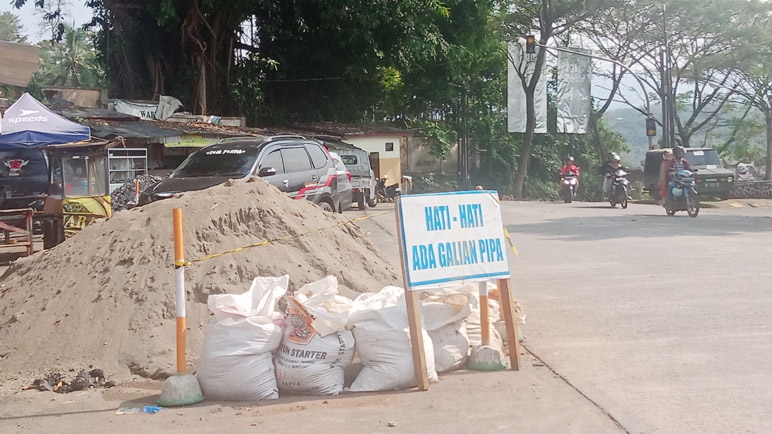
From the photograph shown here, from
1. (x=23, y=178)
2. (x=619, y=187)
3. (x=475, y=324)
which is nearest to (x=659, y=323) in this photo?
(x=475, y=324)

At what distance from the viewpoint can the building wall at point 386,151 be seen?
34469 millimetres

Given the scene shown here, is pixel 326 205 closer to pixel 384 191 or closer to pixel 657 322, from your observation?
pixel 657 322

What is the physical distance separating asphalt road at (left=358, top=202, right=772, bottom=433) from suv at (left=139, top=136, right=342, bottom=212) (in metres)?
1.55

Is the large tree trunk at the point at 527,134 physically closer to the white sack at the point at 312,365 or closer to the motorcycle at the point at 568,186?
the motorcycle at the point at 568,186

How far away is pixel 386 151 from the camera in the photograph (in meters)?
35.8

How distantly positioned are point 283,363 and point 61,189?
11.5 m

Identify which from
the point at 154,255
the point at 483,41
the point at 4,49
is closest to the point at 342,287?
the point at 154,255

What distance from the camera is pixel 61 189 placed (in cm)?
1555

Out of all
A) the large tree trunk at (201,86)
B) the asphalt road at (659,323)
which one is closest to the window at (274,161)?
the asphalt road at (659,323)

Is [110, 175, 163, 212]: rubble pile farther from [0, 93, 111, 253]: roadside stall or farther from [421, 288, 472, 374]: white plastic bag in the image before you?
[421, 288, 472, 374]: white plastic bag

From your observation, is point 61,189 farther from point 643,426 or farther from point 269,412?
point 643,426

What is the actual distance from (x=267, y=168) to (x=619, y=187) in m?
13.8

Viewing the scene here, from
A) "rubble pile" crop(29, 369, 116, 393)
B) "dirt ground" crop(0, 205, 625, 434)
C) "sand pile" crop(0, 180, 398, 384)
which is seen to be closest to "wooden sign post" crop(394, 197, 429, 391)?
"dirt ground" crop(0, 205, 625, 434)

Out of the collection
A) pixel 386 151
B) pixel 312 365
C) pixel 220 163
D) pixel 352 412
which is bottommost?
pixel 352 412
